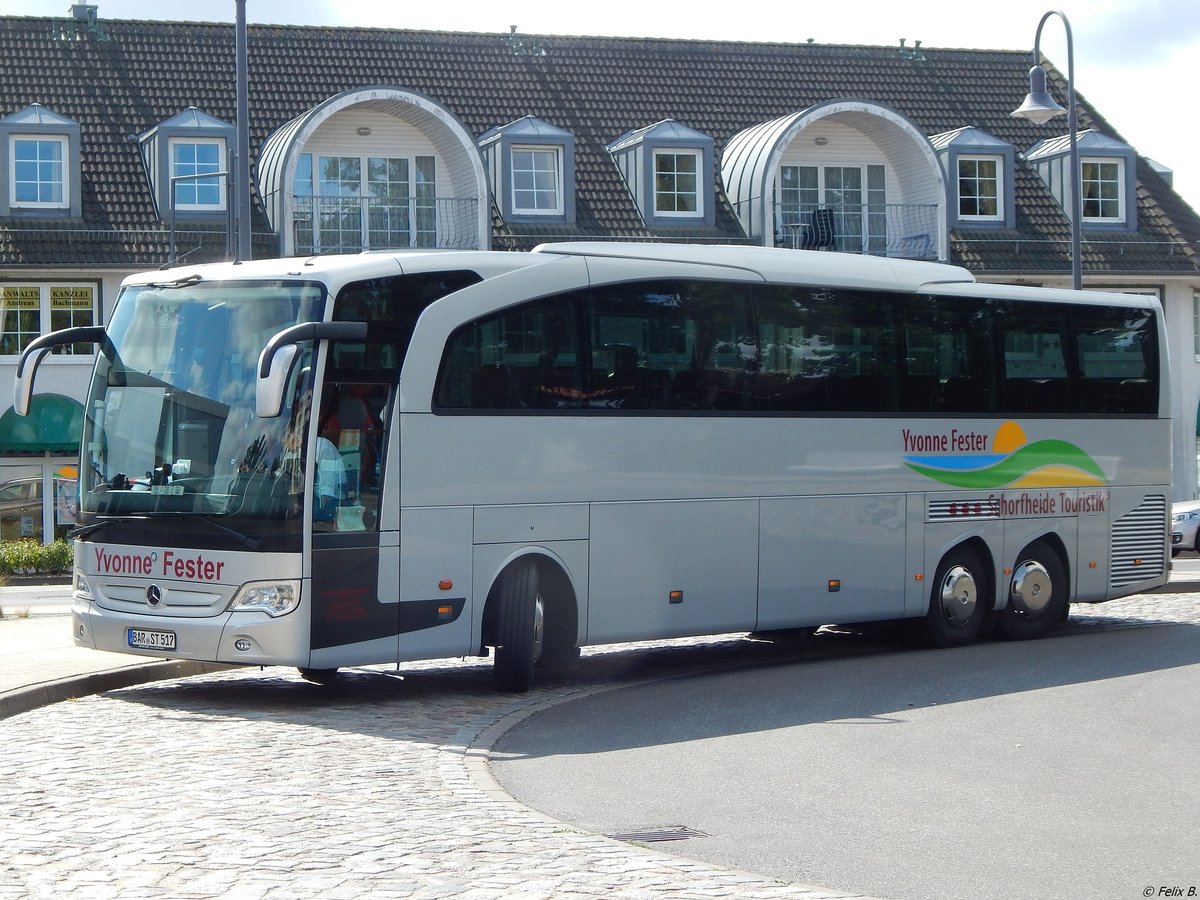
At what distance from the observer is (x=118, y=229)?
112 ft

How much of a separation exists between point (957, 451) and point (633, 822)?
29.7ft

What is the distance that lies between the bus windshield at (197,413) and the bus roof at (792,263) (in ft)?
8.21


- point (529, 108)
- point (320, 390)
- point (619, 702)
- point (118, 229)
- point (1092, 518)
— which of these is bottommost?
point (619, 702)

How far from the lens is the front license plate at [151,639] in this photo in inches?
491

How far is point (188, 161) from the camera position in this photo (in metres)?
35.0

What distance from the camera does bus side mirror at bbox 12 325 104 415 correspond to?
12586 mm

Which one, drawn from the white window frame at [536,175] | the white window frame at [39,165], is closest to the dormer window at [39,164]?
the white window frame at [39,165]

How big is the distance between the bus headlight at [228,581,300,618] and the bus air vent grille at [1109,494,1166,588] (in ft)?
32.1

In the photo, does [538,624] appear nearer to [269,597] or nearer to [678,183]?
[269,597]

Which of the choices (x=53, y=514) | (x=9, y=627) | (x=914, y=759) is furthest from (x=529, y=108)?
(x=914, y=759)

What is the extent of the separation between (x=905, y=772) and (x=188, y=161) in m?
27.9

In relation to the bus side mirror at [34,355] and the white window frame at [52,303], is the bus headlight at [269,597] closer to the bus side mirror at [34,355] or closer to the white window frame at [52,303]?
the bus side mirror at [34,355]

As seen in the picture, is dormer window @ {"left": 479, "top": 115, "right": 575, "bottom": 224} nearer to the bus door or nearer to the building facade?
the building facade

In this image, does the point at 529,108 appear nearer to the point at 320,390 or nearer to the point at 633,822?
the point at 320,390
